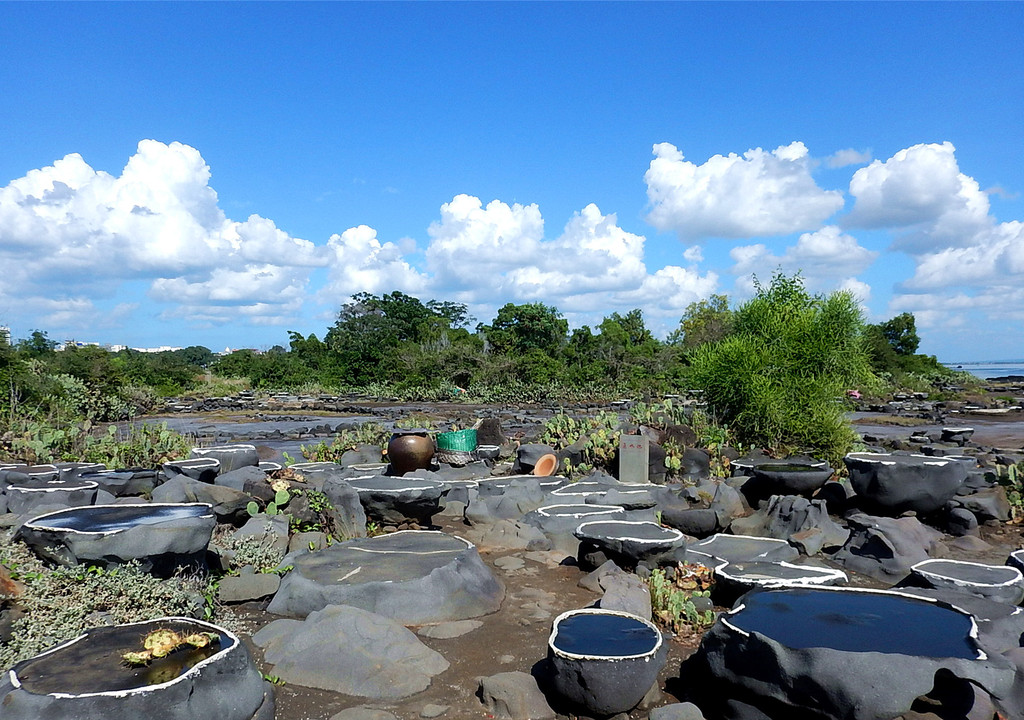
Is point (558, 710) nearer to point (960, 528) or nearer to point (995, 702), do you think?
point (995, 702)

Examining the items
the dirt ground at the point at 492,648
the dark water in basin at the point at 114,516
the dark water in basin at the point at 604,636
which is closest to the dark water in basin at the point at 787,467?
the dirt ground at the point at 492,648

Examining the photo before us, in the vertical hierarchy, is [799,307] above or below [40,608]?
above

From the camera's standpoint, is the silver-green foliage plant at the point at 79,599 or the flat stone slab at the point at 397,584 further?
the flat stone slab at the point at 397,584

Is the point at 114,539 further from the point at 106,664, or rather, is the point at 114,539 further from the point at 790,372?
the point at 790,372

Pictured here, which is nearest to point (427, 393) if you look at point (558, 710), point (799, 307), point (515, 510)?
point (799, 307)

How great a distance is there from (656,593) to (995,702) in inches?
79.8

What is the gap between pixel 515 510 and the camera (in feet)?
25.9

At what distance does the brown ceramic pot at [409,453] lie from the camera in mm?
9828

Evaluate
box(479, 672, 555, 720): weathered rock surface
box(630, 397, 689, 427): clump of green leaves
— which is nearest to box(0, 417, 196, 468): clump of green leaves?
box(630, 397, 689, 427): clump of green leaves

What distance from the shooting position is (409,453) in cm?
982

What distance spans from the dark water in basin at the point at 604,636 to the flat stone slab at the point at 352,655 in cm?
80

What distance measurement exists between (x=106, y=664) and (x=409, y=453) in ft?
21.7

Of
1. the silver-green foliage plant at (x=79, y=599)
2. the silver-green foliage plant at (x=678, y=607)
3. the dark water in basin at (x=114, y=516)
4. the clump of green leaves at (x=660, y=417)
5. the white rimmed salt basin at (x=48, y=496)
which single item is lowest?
the silver-green foliage plant at (x=678, y=607)

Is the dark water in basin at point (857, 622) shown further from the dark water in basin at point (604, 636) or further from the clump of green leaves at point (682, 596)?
the clump of green leaves at point (682, 596)
